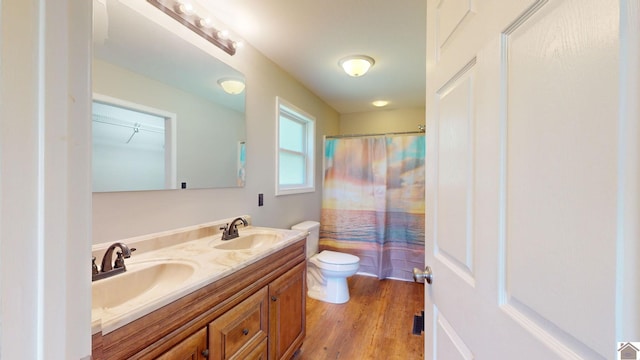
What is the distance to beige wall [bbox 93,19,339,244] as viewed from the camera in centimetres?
121

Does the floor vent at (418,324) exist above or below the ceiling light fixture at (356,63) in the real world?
below

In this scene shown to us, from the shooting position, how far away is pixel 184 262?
3.77 ft

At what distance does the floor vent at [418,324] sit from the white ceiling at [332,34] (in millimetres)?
2293

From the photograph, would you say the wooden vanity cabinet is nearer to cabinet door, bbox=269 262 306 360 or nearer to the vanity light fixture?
cabinet door, bbox=269 262 306 360

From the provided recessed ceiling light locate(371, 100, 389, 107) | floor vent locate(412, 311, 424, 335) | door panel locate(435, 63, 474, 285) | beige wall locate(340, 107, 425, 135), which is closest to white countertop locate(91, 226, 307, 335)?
door panel locate(435, 63, 474, 285)

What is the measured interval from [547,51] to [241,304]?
1288mm

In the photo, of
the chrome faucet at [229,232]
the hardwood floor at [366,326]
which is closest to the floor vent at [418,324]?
the hardwood floor at [366,326]

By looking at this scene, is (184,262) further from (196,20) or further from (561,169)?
(196,20)

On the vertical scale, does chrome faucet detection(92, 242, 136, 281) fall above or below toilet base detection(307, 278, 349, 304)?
above

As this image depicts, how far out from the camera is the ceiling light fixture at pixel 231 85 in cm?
178

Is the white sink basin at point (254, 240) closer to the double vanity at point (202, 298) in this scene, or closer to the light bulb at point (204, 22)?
the double vanity at point (202, 298)

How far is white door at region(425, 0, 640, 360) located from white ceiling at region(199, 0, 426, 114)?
3.75ft

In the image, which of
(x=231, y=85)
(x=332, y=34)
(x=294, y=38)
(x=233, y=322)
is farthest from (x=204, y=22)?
(x=233, y=322)

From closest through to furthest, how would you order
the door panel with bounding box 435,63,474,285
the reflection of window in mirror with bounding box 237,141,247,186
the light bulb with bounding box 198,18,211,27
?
the door panel with bounding box 435,63,474,285, the light bulb with bounding box 198,18,211,27, the reflection of window in mirror with bounding box 237,141,247,186
